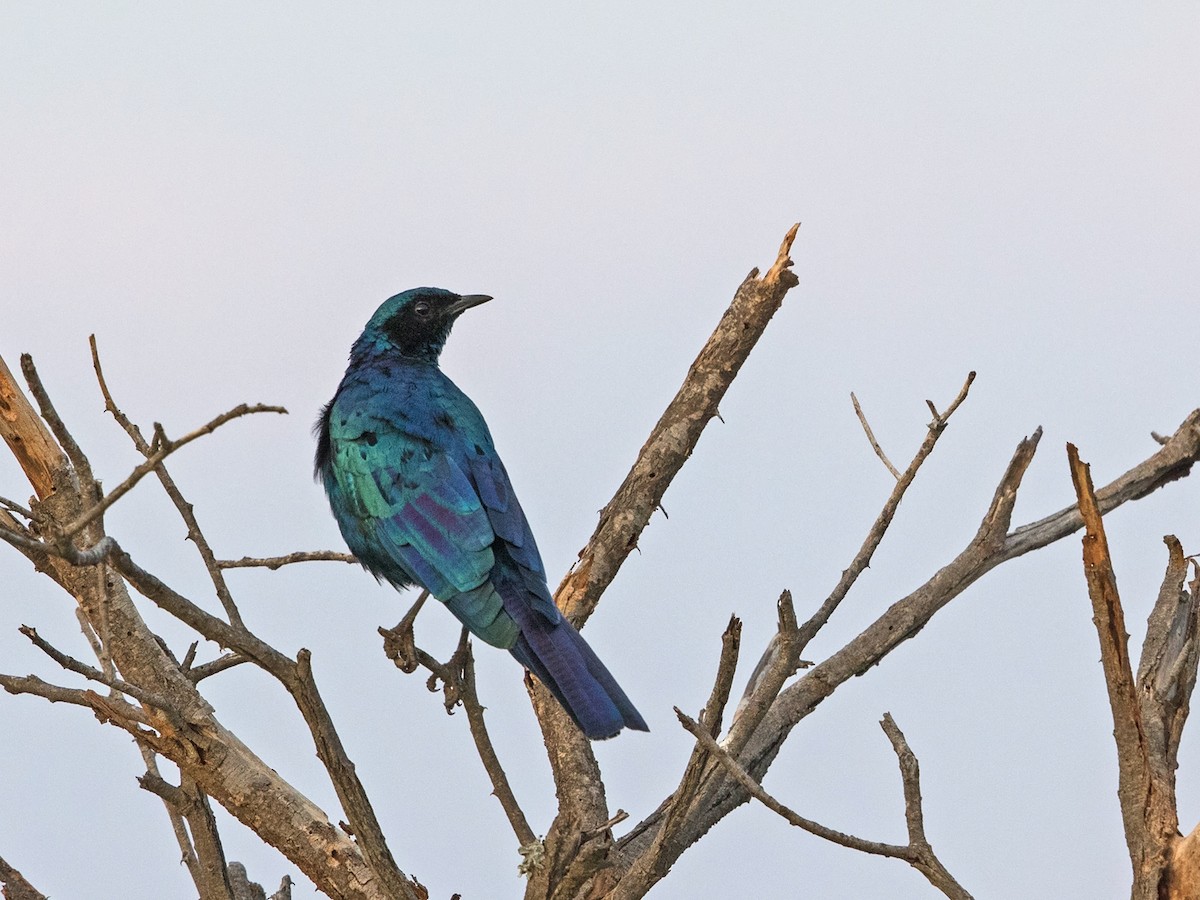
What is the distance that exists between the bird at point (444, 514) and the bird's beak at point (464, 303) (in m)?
0.31

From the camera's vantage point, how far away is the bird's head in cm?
733

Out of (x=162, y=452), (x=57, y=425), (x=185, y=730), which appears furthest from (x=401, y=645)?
(x=162, y=452)

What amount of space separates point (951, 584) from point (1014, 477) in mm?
544

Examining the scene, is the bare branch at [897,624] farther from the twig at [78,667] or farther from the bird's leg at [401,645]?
the twig at [78,667]

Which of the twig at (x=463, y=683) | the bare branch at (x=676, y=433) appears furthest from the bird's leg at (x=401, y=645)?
the bare branch at (x=676, y=433)

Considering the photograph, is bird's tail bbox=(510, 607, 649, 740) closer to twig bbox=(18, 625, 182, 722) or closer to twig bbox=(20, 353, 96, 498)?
twig bbox=(18, 625, 182, 722)

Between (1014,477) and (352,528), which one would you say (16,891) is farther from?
(1014,477)

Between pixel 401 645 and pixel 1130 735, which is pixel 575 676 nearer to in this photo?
pixel 401 645

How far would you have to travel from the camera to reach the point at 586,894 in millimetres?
5293

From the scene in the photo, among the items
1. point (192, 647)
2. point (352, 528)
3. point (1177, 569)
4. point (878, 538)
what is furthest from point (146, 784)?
point (1177, 569)

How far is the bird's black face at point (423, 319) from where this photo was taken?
7.34 meters

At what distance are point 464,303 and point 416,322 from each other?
0.29 metres

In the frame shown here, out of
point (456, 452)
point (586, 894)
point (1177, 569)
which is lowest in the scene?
point (586, 894)

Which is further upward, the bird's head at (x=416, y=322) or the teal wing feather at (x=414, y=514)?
the bird's head at (x=416, y=322)
